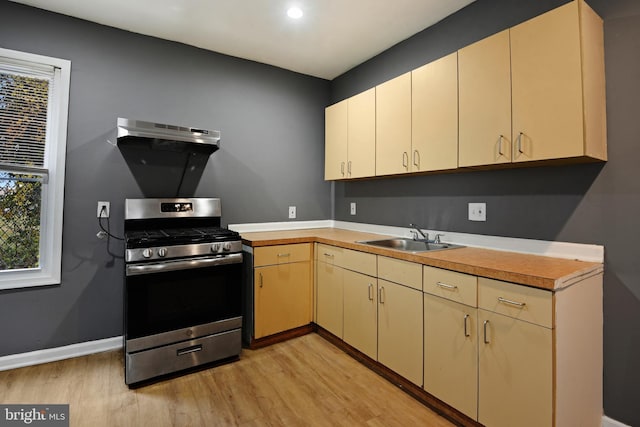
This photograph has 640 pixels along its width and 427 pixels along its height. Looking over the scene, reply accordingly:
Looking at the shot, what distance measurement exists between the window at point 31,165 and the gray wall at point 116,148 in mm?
67

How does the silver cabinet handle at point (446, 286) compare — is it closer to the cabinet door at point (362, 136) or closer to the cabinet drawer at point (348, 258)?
the cabinet drawer at point (348, 258)

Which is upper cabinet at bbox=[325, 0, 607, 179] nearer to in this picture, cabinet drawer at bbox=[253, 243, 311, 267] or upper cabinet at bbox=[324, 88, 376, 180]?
upper cabinet at bbox=[324, 88, 376, 180]

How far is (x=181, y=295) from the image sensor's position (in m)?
2.15

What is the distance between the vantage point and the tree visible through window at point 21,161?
2.20 metres

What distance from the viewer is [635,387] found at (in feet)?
4.90

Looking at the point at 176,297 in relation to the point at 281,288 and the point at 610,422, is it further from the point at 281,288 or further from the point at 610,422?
the point at 610,422

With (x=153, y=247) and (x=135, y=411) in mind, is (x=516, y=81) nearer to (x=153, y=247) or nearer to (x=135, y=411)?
(x=153, y=247)

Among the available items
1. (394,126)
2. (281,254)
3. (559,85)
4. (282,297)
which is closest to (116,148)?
(281,254)

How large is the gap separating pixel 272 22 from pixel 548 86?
1929mm

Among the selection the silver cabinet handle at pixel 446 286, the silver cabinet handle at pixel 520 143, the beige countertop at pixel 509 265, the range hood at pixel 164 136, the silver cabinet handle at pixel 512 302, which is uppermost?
the range hood at pixel 164 136

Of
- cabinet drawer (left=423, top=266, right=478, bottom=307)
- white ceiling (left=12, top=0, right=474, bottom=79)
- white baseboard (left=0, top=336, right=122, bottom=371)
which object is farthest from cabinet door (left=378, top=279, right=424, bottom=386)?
white baseboard (left=0, top=336, right=122, bottom=371)

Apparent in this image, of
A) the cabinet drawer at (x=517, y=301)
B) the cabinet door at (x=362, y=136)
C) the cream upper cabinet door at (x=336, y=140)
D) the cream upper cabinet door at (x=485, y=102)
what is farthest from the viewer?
the cream upper cabinet door at (x=336, y=140)

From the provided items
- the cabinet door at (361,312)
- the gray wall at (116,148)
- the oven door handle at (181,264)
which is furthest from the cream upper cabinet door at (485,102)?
the gray wall at (116,148)

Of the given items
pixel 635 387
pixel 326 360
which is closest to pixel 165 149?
pixel 326 360
